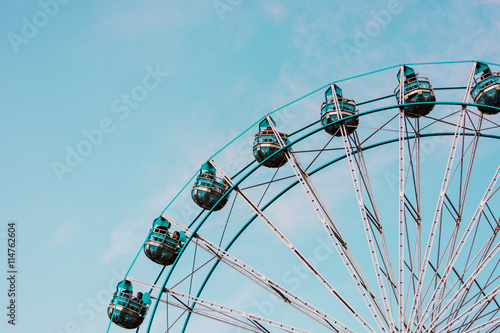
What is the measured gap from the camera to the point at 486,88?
672 inches

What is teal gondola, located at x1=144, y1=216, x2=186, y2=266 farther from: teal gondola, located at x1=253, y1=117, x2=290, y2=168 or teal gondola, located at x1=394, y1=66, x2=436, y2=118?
teal gondola, located at x1=394, y1=66, x2=436, y2=118

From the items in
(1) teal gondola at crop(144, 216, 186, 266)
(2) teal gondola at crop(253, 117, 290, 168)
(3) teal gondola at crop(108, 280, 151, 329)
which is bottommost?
(3) teal gondola at crop(108, 280, 151, 329)

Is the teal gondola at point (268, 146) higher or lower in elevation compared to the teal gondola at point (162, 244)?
higher

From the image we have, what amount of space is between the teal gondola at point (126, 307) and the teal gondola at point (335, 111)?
8.71 meters

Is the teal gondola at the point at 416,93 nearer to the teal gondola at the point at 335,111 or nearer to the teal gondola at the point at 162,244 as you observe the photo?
the teal gondola at the point at 335,111

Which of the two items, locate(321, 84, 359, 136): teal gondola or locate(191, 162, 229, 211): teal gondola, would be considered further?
locate(191, 162, 229, 211): teal gondola

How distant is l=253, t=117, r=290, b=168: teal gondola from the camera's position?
18.6 metres

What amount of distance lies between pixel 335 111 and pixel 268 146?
2454mm

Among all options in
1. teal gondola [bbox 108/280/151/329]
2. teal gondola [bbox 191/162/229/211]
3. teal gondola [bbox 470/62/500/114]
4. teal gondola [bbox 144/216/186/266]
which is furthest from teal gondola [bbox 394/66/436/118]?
teal gondola [bbox 108/280/151/329]

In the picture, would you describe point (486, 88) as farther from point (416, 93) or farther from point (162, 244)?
point (162, 244)

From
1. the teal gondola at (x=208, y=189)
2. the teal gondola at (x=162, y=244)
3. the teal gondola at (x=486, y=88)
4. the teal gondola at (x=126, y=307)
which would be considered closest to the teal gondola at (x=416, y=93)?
the teal gondola at (x=486, y=88)

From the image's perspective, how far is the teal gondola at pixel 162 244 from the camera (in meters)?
19.5

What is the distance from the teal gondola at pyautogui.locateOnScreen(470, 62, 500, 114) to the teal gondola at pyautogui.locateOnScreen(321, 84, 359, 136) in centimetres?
370

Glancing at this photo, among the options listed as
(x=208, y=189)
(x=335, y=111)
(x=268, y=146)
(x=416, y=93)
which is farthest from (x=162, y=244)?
(x=416, y=93)
